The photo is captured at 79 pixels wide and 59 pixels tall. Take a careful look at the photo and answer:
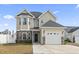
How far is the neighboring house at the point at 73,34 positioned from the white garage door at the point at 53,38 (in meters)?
0.61

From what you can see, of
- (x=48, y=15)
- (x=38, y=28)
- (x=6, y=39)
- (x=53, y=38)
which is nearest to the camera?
(x=53, y=38)

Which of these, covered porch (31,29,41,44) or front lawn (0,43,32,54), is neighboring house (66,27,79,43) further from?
front lawn (0,43,32,54)

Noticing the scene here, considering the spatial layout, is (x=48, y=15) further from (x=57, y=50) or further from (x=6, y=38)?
(x=57, y=50)

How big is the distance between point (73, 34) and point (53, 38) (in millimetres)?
1317

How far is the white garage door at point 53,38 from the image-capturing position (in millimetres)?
14214

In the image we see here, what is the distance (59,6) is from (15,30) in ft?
10.9

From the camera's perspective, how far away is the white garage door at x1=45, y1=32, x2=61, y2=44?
1421cm

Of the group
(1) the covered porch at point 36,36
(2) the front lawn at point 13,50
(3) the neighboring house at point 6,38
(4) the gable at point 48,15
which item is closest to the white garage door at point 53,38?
(1) the covered porch at point 36,36

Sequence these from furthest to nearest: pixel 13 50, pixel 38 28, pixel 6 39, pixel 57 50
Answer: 1. pixel 38 28
2. pixel 6 39
3. pixel 13 50
4. pixel 57 50

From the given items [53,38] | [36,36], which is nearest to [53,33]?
[53,38]

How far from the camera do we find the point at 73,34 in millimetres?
14453

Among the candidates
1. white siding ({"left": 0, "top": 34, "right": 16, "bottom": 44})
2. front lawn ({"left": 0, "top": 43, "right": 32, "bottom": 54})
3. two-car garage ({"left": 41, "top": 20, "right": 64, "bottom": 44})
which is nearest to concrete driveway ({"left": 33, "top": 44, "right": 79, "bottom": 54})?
front lawn ({"left": 0, "top": 43, "right": 32, "bottom": 54})
